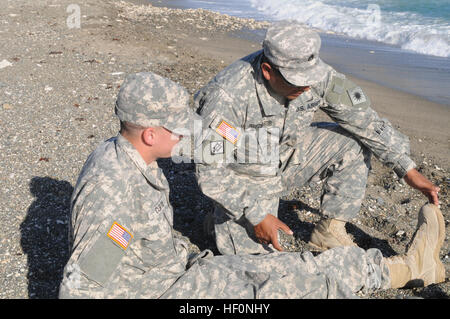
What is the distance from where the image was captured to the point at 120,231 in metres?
2.28

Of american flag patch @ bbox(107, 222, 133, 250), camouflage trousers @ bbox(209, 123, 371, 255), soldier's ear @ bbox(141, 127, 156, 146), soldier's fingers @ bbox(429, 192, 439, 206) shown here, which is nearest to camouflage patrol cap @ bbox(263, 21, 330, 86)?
camouflage trousers @ bbox(209, 123, 371, 255)

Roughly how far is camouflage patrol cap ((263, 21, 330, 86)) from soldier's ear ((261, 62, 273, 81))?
0.27 feet

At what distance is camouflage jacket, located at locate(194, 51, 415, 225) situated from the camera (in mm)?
3389

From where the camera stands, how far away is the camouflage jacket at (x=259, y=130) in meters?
3.39

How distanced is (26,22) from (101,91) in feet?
16.3

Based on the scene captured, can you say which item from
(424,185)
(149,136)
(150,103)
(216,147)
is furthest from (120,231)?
(424,185)

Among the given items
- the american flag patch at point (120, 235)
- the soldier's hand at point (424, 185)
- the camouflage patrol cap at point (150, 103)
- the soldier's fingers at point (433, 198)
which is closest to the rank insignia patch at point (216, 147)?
the camouflage patrol cap at point (150, 103)

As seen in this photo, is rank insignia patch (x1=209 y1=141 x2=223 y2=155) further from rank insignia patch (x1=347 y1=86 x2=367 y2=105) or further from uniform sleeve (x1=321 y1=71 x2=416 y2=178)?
rank insignia patch (x1=347 y1=86 x2=367 y2=105)

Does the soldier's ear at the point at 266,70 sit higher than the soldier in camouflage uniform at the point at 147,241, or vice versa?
the soldier's ear at the point at 266,70

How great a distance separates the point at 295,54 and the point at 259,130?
29.7 inches

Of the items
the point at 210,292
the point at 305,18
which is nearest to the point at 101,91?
the point at 210,292

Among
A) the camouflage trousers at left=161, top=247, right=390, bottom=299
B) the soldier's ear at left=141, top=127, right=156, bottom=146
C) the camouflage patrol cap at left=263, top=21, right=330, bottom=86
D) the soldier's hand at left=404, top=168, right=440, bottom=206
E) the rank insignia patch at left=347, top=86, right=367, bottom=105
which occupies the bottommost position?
the camouflage trousers at left=161, top=247, right=390, bottom=299

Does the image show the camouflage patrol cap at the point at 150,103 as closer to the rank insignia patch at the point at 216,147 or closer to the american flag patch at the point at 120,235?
the american flag patch at the point at 120,235

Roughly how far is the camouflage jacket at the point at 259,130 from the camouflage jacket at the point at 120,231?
2.35ft
